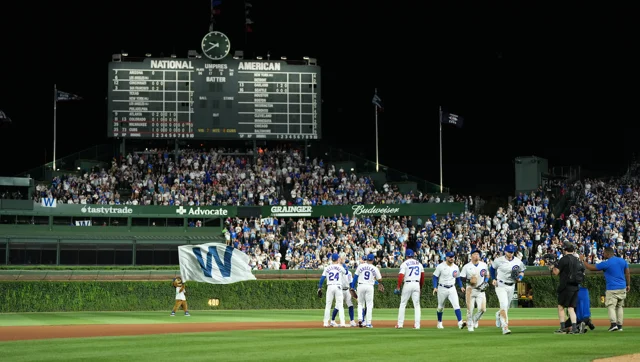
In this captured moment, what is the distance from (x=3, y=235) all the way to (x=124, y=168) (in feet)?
29.3

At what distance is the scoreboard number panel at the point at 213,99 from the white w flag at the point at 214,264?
1747cm

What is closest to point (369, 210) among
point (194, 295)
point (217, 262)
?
point (194, 295)

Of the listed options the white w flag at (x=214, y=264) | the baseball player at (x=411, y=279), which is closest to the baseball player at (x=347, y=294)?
the baseball player at (x=411, y=279)

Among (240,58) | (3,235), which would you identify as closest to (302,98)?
(240,58)

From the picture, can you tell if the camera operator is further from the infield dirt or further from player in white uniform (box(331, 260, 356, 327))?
player in white uniform (box(331, 260, 356, 327))

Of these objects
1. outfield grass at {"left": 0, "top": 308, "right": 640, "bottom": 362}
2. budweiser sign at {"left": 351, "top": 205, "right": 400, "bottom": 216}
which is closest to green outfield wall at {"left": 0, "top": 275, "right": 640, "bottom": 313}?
budweiser sign at {"left": 351, "top": 205, "right": 400, "bottom": 216}

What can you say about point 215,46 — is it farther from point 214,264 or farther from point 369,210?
point 214,264

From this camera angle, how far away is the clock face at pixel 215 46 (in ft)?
167

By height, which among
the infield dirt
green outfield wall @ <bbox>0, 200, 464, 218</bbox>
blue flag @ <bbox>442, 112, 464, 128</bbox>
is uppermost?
blue flag @ <bbox>442, 112, 464, 128</bbox>

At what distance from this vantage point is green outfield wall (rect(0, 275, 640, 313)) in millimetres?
35656

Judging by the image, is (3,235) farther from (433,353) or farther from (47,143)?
(433,353)

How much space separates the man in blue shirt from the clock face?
36.9 meters

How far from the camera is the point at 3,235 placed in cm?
4572

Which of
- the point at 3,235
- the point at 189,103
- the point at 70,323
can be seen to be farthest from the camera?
the point at 189,103
